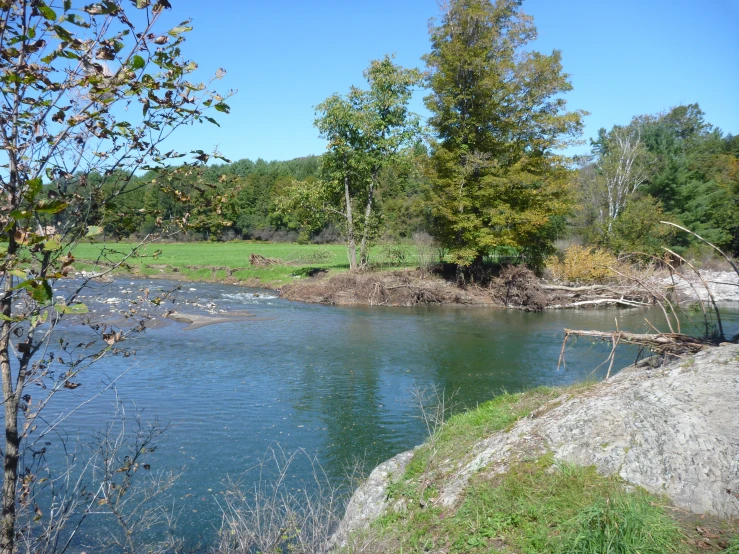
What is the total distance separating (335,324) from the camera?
2428cm

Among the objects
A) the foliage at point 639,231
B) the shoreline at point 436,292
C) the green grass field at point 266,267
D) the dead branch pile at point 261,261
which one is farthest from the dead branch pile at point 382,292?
the foliage at point 639,231

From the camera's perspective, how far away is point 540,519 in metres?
5.60

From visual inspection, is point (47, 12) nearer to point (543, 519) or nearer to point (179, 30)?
point (179, 30)

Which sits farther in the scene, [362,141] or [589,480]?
[362,141]

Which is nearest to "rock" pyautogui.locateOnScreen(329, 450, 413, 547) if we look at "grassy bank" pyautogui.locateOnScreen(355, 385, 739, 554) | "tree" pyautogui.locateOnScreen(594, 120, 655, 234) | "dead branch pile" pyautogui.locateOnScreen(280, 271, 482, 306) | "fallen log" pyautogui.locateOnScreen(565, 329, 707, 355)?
"grassy bank" pyautogui.locateOnScreen(355, 385, 739, 554)

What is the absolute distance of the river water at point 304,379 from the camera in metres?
10.6

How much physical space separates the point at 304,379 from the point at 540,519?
1068cm

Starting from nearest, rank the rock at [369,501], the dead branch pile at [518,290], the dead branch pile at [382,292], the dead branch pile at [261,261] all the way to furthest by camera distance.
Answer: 1. the rock at [369,501]
2. the dead branch pile at [518,290]
3. the dead branch pile at [382,292]
4. the dead branch pile at [261,261]

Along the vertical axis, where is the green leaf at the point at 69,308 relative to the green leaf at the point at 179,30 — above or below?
below

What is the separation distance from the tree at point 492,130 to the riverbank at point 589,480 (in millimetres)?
24202

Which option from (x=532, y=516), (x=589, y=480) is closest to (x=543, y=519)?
(x=532, y=516)

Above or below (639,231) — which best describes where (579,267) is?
below

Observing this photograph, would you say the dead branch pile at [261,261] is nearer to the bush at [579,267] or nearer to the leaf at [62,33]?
the bush at [579,267]

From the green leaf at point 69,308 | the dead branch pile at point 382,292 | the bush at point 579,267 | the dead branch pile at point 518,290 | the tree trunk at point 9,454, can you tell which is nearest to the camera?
the green leaf at point 69,308
